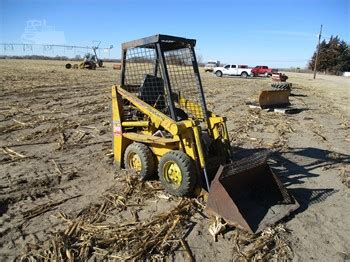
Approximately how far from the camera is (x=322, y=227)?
4.81 metres

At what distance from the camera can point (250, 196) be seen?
5.18 meters

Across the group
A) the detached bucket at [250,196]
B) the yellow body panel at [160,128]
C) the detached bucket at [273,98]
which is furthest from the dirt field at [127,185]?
the detached bucket at [273,98]

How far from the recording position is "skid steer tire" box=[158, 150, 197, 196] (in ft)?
16.8

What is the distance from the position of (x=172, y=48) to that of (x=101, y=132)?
13.4 feet

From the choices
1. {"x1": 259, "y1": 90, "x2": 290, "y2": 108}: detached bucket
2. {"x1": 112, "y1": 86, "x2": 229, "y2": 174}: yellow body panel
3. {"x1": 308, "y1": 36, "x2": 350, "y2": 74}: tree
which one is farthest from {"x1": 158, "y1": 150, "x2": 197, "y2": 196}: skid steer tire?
{"x1": 308, "y1": 36, "x2": 350, "y2": 74}: tree

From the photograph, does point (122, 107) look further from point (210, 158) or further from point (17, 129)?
point (17, 129)

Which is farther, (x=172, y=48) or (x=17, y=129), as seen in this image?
(x=17, y=129)

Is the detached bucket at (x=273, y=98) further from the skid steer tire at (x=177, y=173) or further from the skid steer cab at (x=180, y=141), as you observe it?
the skid steer tire at (x=177, y=173)

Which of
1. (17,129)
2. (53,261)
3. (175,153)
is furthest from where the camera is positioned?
(17,129)

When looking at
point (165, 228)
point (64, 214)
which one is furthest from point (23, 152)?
point (165, 228)

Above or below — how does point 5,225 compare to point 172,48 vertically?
below

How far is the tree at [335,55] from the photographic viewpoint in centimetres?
7050

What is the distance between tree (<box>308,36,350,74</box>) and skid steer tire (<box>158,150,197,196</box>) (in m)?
73.1

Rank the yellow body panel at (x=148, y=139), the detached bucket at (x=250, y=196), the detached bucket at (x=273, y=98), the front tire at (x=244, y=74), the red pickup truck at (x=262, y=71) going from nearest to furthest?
the detached bucket at (x=250, y=196)
the yellow body panel at (x=148, y=139)
the detached bucket at (x=273, y=98)
the front tire at (x=244, y=74)
the red pickup truck at (x=262, y=71)
